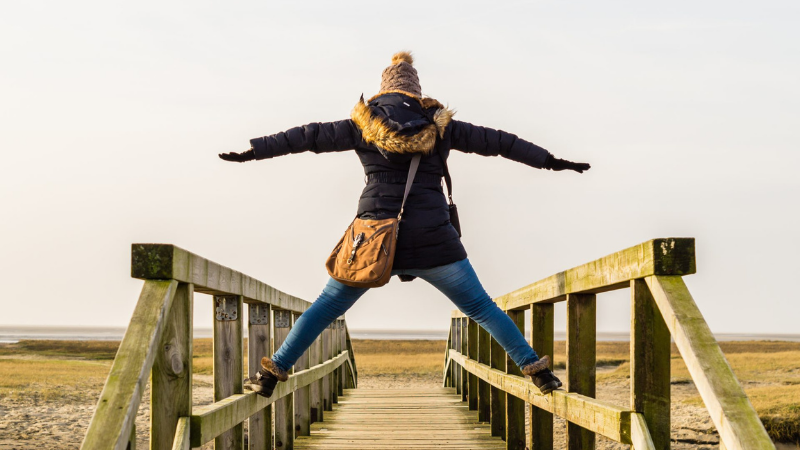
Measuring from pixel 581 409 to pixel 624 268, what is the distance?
2.81 ft

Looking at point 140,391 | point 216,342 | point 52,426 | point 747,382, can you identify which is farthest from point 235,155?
point 747,382

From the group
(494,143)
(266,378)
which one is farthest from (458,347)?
(494,143)

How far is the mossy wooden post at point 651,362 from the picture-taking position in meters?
2.90

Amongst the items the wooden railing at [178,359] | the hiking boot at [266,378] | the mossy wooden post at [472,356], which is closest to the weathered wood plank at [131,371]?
the wooden railing at [178,359]

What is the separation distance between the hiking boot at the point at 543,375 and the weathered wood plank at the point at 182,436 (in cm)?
168

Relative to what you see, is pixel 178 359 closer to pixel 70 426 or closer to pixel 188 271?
pixel 188 271

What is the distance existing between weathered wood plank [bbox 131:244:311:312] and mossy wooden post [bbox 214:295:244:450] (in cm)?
9

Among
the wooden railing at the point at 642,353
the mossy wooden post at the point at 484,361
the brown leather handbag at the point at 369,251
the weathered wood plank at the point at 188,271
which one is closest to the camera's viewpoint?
the wooden railing at the point at 642,353

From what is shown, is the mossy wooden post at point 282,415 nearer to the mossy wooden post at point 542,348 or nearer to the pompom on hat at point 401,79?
the mossy wooden post at point 542,348

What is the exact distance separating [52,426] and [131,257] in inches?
353

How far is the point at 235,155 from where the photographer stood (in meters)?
3.85

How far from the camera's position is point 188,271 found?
300cm

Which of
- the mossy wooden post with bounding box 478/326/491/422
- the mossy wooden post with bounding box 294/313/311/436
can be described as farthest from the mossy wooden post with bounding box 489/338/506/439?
the mossy wooden post with bounding box 294/313/311/436

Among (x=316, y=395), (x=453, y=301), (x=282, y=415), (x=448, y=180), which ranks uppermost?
(x=448, y=180)
